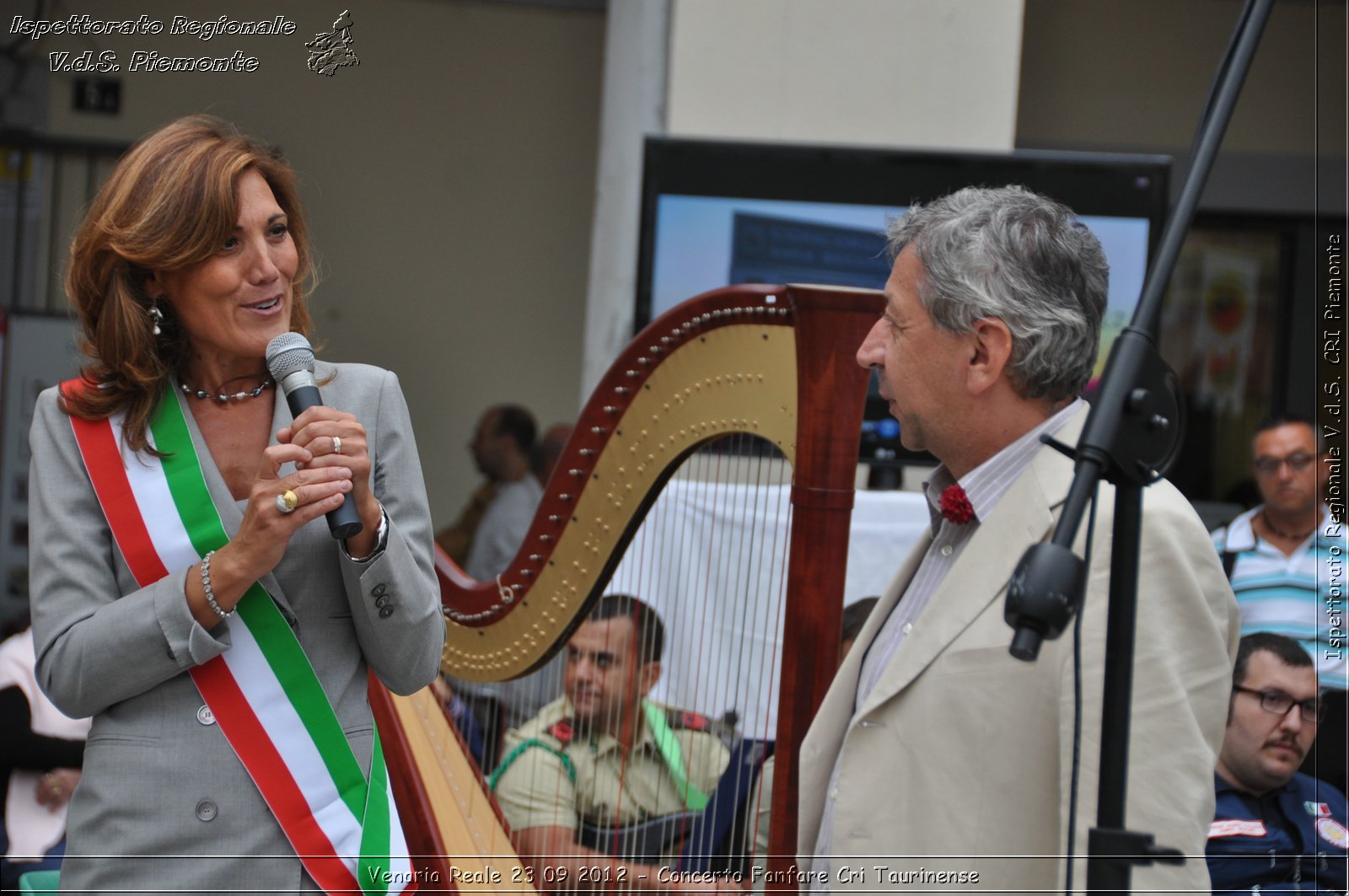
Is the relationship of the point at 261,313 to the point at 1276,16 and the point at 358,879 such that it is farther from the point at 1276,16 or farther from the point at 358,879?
the point at 1276,16

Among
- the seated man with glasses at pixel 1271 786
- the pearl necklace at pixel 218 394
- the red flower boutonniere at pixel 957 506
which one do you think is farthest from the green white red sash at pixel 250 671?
the seated man with glasses at pixel 1271 786

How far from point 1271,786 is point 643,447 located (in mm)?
1845

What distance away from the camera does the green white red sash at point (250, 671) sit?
5.41ft

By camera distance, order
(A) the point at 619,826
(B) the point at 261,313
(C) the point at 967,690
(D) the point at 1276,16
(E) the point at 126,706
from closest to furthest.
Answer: (C) the point at 967,690 < (E) the point at 126,706 < (B) the point at 261,313 < (A) the point at 619,826 < (D) the point at 1276,16

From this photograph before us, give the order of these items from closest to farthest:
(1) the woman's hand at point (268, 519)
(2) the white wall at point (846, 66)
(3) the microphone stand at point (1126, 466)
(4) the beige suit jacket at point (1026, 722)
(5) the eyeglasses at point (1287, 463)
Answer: (3) the microphone stand at point (1126, 466), (4) the beige suit jacket at point (1026, 722), (1) the woman's hand at point (268, 519), (5) the eyeglasses at point (1287, 463), (2) the white wall at point (846, 66)

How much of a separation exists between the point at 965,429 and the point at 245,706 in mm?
975

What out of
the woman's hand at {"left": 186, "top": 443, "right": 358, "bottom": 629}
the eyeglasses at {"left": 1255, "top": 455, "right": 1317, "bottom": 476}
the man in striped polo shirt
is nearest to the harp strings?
the woman's hand at {"left": 186, "top": 443, "right": 358, "bottom": 629}

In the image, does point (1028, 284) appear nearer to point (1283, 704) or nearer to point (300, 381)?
point (300, 381)

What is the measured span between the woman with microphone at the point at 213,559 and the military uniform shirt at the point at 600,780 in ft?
3.34

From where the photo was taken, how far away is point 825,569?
1.96 m

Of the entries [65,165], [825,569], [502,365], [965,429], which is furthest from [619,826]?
[65,165]

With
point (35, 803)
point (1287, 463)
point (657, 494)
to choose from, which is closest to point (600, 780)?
point (657, 494)

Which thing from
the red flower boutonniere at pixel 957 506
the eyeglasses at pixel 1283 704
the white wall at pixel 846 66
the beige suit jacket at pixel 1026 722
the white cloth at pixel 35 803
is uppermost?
the white wall at pixel 846 66

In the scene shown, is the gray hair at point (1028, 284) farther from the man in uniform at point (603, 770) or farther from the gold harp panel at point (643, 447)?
the man in uniform at point (603, 770)
